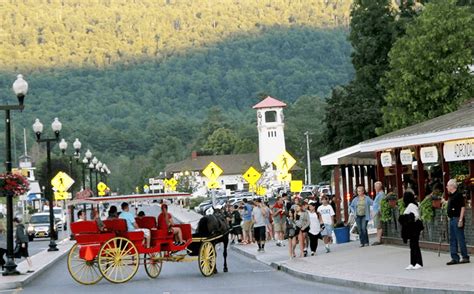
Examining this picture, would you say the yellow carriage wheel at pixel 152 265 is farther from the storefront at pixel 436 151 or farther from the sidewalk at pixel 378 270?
the storefront at pixel 436 151

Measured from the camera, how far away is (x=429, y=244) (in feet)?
97.7

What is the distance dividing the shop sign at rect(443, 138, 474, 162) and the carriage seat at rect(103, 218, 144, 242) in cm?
785

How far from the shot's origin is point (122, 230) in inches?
1080

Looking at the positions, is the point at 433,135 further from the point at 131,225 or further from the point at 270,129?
the point at 270,129

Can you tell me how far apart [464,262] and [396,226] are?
8956 millimetres

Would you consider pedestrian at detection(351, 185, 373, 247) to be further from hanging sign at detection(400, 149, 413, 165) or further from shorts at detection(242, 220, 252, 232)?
shorts at detection(242, 220, 252, 232)

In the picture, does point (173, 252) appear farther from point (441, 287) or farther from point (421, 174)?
point (441, 287)

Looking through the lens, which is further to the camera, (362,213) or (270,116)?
(270,116)

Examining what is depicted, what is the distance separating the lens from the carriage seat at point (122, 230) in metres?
27.4

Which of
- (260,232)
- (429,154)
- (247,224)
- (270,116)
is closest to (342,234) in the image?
(260,232)

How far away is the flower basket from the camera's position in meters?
32.0

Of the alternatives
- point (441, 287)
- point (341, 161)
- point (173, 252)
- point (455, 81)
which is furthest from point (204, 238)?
point (455, 81)

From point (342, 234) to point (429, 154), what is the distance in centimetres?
871

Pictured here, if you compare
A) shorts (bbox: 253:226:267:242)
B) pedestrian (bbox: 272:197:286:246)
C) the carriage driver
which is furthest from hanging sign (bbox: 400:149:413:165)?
pedestrian (bbox: 272:197:286:246)
